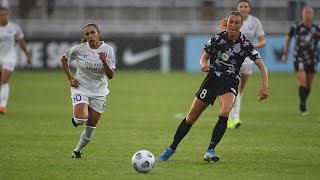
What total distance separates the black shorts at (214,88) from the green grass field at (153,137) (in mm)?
948

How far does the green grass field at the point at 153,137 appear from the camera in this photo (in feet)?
38.3

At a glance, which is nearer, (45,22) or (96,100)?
(96,100)

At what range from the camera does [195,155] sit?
44.7 ft

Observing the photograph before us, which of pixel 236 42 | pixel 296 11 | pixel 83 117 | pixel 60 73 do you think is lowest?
pixel 60 73

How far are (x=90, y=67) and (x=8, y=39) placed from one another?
30.3 feet

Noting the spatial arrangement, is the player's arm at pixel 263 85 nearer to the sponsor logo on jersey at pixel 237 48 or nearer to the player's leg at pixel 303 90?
the sponsor logo on jersey at pixel 237 48

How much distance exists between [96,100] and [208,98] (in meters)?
1.73

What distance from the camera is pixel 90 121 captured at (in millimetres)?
13031

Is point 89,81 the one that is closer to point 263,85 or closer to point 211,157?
point 211,157

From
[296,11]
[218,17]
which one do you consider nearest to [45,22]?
[218,17]

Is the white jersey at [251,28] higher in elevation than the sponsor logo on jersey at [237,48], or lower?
lower

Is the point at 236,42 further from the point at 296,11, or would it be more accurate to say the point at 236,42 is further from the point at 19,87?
the point at 296,11

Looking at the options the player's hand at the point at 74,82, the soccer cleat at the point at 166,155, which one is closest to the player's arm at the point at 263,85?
the soccer cleat at the point at 166,155

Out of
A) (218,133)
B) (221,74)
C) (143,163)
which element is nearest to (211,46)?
(221,74)
